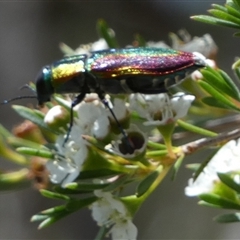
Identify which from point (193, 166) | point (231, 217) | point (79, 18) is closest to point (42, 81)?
point (193, 166)

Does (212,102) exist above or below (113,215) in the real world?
above

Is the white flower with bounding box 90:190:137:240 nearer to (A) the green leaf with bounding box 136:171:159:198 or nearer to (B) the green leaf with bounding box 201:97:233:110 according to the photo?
(A) the green leaf with bounding box 136:171:159:198

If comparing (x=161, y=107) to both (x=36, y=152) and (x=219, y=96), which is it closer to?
(x=219, y=96)

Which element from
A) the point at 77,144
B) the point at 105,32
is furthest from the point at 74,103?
the point at 105,32

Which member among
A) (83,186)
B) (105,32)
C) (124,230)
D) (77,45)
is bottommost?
(77,45)

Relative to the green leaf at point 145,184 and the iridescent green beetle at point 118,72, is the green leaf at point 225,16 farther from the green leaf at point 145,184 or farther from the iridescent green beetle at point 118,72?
the green leaf at point 145,184
